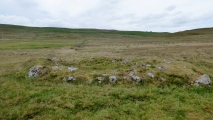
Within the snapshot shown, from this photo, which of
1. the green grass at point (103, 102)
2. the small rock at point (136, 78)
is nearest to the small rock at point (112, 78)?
the green grass at point (103, 102)

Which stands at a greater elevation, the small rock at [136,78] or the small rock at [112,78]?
the small rock at [136,78]

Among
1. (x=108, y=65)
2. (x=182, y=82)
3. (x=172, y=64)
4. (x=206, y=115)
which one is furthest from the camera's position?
(x=108, y=65)

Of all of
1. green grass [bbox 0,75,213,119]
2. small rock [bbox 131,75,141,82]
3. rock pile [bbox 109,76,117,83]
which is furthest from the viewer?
rock pile [bbox 109,76,117,83]

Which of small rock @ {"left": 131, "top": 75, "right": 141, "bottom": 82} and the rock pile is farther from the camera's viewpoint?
the rock pile

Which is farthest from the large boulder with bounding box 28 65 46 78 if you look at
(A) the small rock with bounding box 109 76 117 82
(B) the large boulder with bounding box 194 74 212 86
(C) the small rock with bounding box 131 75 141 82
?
(B) the large boulder with bounding box 194 74 212 86

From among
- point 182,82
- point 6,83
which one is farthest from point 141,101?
point 6,83

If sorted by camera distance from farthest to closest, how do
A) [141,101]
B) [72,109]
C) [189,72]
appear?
[189,72], [141,101], [72,109]

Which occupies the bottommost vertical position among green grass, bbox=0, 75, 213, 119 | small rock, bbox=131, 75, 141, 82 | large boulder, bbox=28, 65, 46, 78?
green grass, bbox=0, 75, 213, 119

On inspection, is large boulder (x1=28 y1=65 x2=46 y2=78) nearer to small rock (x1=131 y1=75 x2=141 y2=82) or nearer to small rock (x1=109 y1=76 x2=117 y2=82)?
small rock (x1=109 y1=76 x2=117 y2=82)

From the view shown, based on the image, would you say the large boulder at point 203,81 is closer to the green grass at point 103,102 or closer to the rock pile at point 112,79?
the green grass at point 103,102

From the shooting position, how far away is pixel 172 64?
59.2ft

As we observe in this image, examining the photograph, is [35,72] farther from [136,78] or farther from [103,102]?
[136,78]

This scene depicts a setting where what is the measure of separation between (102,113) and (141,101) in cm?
300

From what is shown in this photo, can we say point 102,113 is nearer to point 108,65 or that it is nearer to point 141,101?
point 141,101
